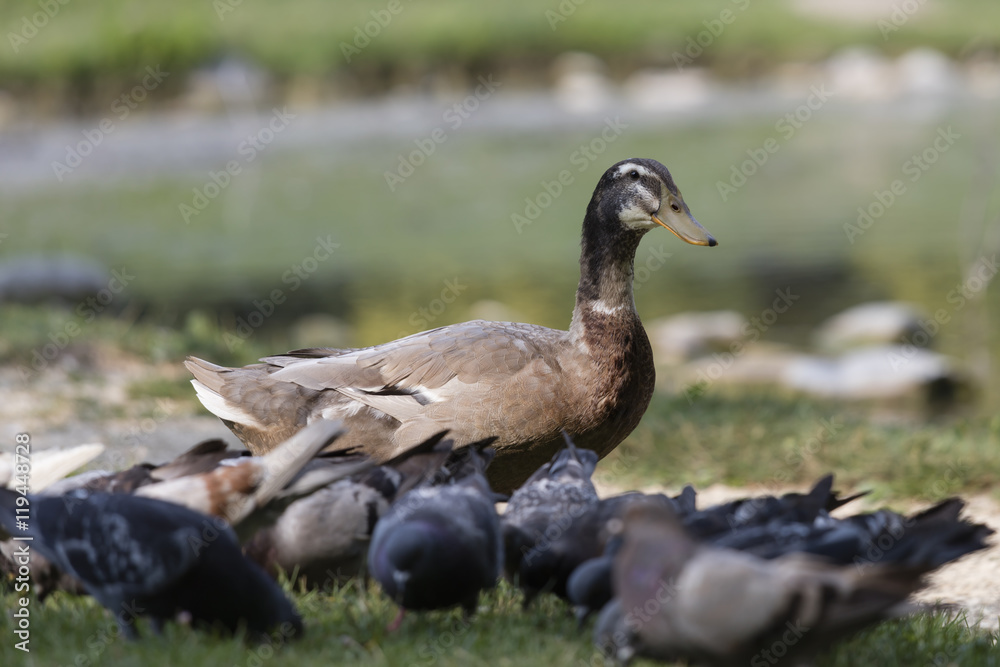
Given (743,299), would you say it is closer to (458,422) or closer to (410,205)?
(410,205)

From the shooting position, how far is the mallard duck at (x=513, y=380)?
4.77m

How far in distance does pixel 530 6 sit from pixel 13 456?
34.9 metres

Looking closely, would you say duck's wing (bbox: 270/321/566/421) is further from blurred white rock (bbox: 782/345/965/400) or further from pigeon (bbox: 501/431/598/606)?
blurred white rock (bbox: 782/345/965/400)

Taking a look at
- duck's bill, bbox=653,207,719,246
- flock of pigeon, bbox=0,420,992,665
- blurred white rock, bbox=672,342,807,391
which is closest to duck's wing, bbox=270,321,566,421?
flock of pigeon, bbox=0,420,992,665

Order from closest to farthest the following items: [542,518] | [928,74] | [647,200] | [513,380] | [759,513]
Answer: [759,513], [542,518], [513,380], [647,200], [928,74]

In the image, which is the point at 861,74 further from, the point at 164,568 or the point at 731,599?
the point at 164,568

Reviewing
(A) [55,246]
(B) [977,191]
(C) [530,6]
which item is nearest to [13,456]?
(A) [55,246]

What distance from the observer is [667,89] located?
109ft

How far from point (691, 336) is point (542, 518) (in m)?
9.18

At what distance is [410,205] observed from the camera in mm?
21688

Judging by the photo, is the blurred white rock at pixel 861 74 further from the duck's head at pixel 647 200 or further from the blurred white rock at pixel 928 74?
the duck's head at pixel 647 200

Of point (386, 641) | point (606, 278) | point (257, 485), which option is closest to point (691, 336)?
point (606, 278)

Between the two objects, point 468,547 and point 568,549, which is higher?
point 468,547

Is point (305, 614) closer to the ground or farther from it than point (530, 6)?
closer to the ground
